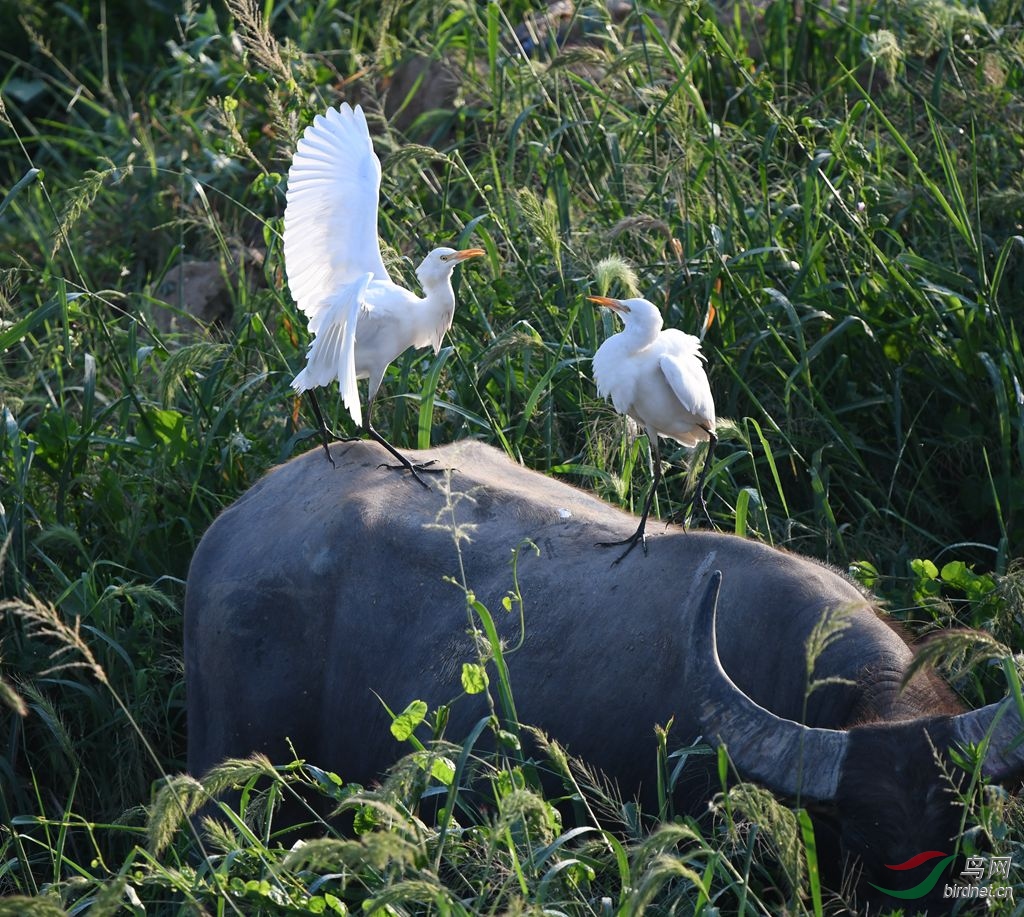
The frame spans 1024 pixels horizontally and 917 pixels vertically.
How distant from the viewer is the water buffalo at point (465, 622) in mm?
3311

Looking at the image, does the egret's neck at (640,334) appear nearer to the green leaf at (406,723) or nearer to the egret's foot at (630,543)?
the egret's foot at (630,543)

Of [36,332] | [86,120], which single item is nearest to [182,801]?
[36,332]

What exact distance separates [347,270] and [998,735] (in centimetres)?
210

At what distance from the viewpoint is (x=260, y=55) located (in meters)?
4.39

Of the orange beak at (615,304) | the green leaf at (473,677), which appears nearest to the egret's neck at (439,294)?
the orange beak at (615,304)

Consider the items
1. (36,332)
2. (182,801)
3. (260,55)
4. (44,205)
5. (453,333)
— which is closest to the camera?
(182,801)

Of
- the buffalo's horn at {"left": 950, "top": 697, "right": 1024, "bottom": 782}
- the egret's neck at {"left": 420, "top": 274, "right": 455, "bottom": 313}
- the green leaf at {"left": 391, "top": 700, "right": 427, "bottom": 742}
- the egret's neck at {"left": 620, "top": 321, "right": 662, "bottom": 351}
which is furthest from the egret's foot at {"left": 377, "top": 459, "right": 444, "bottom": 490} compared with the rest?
the buffalo's horn at {"left": 950, "top": 697, "right": 1024, "bottom": 782}

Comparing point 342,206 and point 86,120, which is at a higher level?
point 342,206

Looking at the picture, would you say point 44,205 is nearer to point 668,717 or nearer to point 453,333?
point 453,333

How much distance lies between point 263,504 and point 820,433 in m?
1.80
